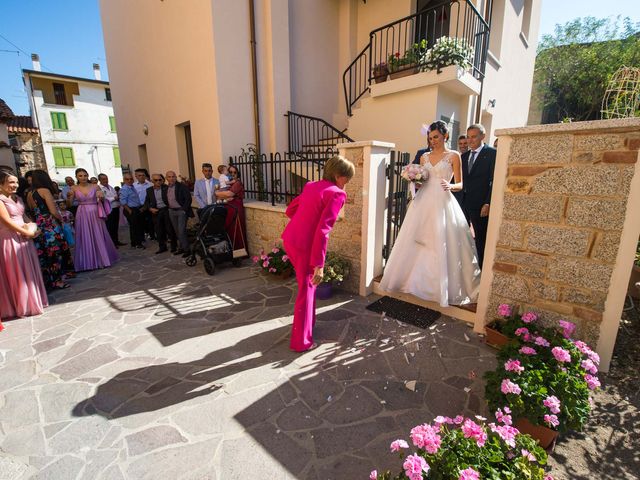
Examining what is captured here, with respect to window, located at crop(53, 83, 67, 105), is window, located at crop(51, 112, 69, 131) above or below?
below

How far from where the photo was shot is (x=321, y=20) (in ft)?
27.5

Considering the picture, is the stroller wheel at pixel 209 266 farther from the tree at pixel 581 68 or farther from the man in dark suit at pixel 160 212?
the tree at pixel 581 68

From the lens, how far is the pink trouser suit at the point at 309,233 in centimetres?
273

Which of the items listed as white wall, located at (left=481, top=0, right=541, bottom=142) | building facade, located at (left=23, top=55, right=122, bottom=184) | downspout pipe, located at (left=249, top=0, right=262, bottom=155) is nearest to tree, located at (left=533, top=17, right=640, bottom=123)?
white wall, located at (left=481, top=0, right=541, bottom=142)

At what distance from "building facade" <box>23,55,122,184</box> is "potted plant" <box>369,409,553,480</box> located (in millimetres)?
25479

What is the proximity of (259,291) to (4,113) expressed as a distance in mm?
9218

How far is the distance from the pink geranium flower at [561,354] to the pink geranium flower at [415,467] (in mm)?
1394

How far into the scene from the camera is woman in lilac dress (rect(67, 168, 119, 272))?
19.7 feet

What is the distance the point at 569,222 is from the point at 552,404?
5.03 ft

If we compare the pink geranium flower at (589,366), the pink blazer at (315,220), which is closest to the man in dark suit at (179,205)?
the pink blazer at (315,220)

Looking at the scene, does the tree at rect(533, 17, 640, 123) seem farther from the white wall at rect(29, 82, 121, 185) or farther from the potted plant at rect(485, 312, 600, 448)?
the white wall at rect(29, 82, 121, 185)

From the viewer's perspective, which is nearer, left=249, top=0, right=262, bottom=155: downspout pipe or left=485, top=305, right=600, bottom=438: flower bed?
left=485, top=305, right=600, bottom=438: flower bed

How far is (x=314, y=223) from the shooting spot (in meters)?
2.79

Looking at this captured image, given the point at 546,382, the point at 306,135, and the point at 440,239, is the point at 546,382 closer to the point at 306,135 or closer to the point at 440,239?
the point at 440,239
